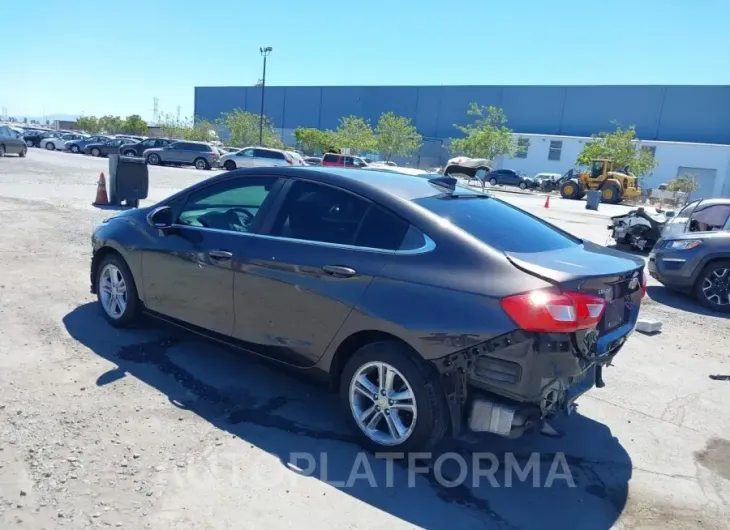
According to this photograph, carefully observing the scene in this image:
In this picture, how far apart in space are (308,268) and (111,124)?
96.9 m

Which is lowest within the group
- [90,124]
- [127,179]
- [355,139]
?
[127,179]

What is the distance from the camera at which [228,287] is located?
399cm

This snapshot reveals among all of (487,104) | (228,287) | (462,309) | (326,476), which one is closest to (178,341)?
(228,287)

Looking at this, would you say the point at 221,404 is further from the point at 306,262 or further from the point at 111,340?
the point at 111,340

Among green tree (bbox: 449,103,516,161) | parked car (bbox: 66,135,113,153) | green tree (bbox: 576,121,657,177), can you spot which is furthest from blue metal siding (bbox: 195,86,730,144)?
parked car (bbox: 66,135,113,153)

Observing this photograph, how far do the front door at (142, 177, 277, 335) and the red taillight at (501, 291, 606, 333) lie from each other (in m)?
1.97

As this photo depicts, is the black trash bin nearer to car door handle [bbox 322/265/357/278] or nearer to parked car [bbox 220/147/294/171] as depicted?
car door handle [bbox 322/265/357/278]

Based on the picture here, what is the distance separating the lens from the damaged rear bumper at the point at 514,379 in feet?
9.44

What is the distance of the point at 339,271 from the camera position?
3393 mm

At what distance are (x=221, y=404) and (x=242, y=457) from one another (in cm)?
68

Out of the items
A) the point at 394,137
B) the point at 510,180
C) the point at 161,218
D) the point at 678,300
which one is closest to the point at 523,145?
the point at 394,137

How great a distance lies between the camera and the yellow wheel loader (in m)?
37.8

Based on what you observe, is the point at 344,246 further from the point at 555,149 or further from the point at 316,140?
the point at 555,149

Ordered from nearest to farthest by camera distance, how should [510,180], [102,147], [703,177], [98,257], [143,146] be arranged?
[98,257], [143,146], [102,147], [510,180], [703,177]
